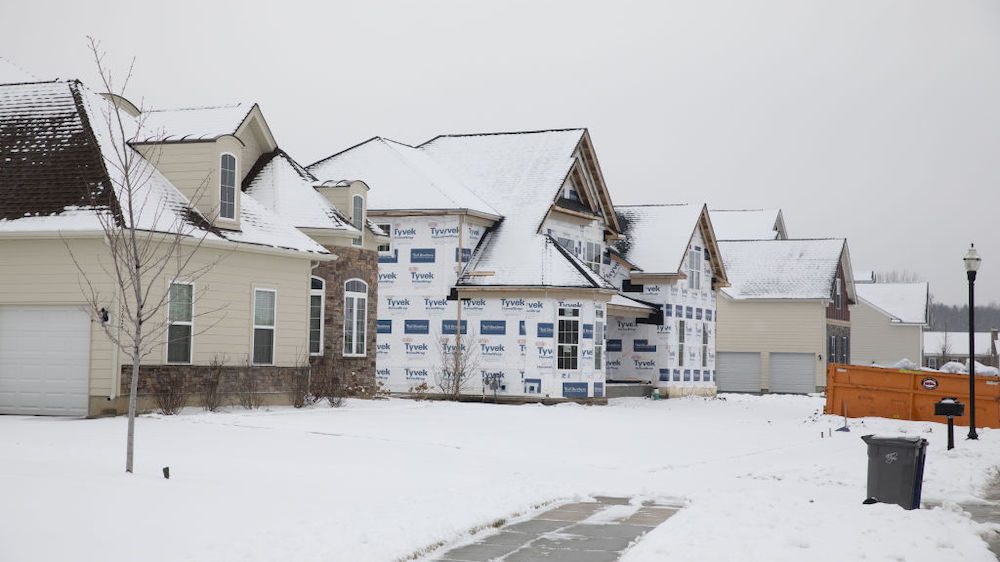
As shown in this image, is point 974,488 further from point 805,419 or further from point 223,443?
point 805,419


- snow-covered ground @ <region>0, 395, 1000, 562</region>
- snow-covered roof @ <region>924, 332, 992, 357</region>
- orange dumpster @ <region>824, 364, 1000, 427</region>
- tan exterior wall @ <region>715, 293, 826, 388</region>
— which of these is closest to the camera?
snow-covered ground @ <region>0, 395, 1000, 562</region>

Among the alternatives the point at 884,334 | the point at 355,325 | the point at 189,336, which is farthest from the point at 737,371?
the point at 189,336

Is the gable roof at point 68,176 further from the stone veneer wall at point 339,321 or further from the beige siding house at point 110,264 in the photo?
the stone veneer wall at point 339,321

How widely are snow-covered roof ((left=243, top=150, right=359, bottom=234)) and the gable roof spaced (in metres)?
3.61

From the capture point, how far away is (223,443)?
18375 mm

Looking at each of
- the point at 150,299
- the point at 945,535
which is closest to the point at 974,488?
the point at 945,535

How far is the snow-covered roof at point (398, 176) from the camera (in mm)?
36500

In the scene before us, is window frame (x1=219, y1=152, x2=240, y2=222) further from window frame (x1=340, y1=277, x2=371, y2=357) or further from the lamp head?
the lamp head

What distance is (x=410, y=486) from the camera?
14.8 metres

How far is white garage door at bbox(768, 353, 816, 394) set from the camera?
5684cm

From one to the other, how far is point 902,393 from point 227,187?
18.0 meters

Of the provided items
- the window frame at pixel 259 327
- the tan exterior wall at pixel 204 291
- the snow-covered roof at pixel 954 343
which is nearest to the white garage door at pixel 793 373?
the tan exterior wall at pixel 204 291

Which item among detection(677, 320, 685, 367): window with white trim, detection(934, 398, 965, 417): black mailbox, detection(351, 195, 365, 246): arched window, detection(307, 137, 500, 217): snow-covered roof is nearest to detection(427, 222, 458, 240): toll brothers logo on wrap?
detection(307, 137, 500, 217): snow-covered roof

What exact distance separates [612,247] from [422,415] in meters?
17.9
